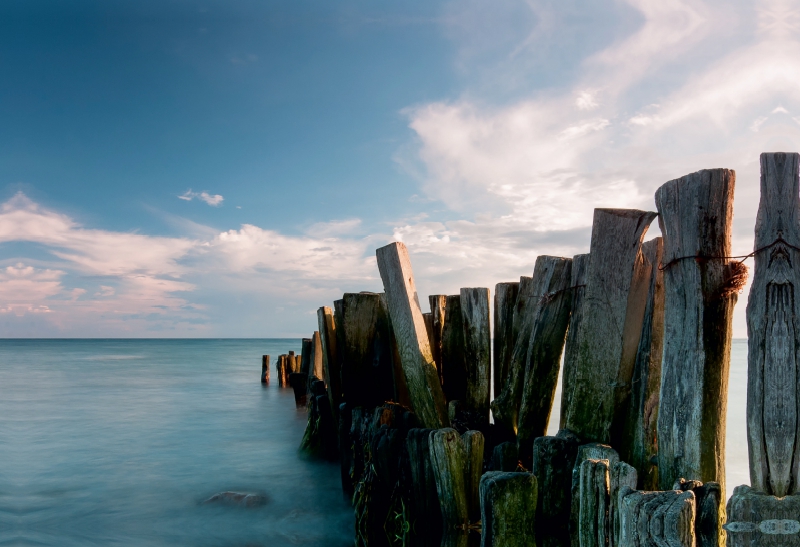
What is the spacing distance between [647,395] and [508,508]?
1088 mm

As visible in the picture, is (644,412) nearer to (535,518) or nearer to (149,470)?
(535,518)

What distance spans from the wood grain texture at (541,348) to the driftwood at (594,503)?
1399mm

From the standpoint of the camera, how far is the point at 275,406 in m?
13.1

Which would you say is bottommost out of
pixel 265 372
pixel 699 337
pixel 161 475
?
pixel 161 475

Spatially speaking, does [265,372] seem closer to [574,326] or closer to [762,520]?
[574,326]

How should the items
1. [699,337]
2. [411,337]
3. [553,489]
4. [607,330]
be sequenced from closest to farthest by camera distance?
[699,337] → [553,489] → [607,330] → [411,337]

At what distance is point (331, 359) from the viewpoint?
22.5 feet

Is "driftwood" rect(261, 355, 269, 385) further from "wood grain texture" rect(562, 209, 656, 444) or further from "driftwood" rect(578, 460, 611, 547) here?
"driftwood" rect(578, 460, 611, 547)

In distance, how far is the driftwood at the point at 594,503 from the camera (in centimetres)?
226

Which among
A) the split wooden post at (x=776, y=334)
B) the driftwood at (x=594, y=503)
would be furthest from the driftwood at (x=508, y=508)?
the split wooden post at (x=776, y=334)

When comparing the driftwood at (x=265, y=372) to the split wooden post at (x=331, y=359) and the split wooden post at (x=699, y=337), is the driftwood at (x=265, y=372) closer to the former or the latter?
the split wooden post at (x=331, y=359)

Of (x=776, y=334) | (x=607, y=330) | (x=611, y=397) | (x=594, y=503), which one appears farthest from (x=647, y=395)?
(x=594, y=503)

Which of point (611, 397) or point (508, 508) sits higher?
point (611, 397)

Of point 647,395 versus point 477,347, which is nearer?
point 647,395
